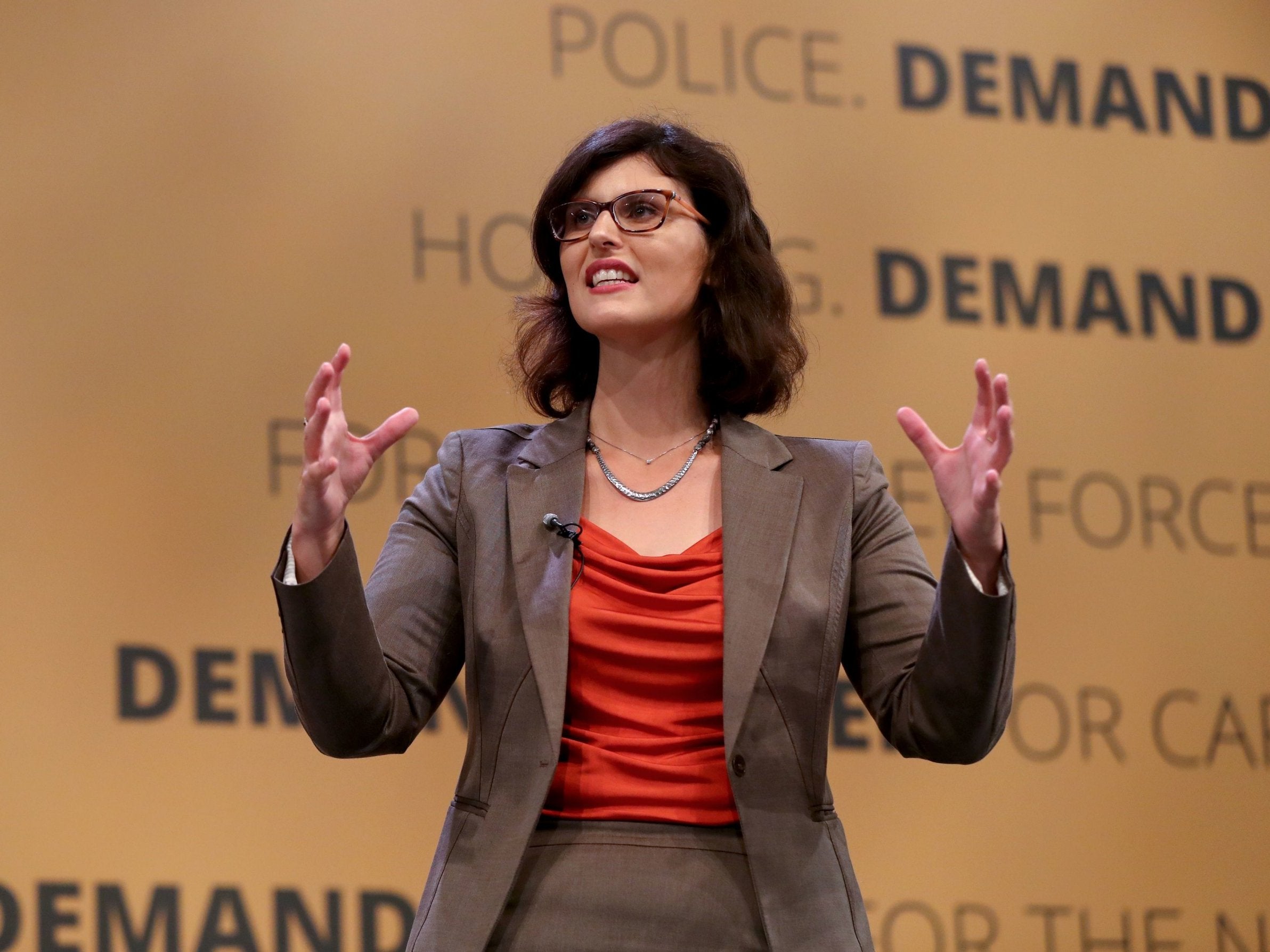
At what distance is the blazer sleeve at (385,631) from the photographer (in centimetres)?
170

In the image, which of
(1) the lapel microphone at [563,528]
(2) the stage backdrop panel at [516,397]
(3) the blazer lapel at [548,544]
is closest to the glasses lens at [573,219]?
(3) the blazer lapel at [548,544]

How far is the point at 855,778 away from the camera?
11.8 feet

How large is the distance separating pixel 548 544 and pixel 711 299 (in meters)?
0.47

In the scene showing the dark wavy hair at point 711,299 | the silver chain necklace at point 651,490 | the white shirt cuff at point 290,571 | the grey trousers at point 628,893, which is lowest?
the grey trousers at point 628,893

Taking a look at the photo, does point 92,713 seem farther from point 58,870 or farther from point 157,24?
point 157,24

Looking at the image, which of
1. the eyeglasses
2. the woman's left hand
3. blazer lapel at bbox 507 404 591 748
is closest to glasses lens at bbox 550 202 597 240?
the eyeglasses

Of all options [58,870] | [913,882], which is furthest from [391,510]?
[913,882]

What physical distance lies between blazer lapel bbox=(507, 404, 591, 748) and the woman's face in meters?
0.15

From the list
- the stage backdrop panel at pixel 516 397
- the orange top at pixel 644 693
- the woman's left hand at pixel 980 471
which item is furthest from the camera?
the stage backdrop panel at pixel 516 397

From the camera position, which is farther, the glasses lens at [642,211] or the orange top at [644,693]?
the glasses lens at [642,211]

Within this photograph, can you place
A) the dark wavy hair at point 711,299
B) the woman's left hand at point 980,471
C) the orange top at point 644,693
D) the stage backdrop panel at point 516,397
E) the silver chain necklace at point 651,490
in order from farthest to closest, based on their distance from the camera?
the stage backdrop panel at point 516,397, the dark wavy hair at point 711,299, the silver chain necklace at point 651,490, the orange top at point 644,693, the woman's left hand at point 980,471

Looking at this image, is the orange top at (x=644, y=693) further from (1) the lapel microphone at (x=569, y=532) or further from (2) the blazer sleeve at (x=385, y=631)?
(2) the blazer sleeve at (x=385, y=631)

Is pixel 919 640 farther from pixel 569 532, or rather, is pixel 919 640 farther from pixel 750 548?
pixel 569 532

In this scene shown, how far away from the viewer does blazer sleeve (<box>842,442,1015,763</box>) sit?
5.59 feet
